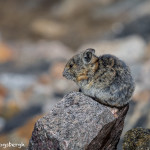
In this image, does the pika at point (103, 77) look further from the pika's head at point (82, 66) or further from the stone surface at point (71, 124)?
the stone surface at point (71, 124)

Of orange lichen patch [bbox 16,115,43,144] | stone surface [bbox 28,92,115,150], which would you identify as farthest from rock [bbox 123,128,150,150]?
orange lichen patch [bbox 16,115,43,144]

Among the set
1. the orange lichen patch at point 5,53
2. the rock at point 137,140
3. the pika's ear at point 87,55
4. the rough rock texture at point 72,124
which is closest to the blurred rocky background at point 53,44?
the orange lichen patch at point 5,53

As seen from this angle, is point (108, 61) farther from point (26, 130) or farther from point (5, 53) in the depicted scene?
point (5, 53)

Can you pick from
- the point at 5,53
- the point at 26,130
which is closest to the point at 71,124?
the point at 26,130

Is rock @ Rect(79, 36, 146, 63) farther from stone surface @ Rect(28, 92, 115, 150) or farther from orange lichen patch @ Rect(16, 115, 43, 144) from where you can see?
stone surface @ Rect(28, 92, 115, 150)

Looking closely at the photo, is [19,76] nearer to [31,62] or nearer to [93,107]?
[31,62]

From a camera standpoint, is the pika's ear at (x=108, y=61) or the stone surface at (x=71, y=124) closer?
the stone surface at (x=71, y=124)
